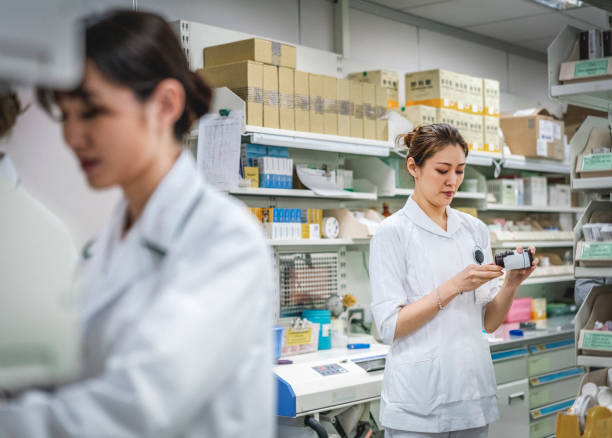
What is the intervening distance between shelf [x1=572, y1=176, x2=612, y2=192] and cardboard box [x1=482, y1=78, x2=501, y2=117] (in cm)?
253

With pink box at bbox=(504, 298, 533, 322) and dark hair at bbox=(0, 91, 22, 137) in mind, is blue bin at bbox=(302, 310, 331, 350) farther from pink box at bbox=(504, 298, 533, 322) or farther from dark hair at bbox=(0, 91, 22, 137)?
dark hair at bbox=(0, 91, 22, 137)

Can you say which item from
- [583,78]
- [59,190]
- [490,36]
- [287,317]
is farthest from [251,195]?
[490,36]

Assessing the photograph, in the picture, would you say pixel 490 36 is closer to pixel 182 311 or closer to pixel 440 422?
pixel 440 422

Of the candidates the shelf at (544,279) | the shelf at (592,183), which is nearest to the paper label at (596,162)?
the shelf at (592,183)

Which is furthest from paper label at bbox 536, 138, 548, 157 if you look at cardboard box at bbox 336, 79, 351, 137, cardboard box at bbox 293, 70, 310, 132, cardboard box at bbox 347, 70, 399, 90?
cardboard box at bbox 293, 70, 310, 132

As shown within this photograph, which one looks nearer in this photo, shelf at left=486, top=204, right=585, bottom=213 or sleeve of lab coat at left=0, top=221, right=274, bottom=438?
sleeve of lab coat at left=0, top=221, right=274, bottom=438

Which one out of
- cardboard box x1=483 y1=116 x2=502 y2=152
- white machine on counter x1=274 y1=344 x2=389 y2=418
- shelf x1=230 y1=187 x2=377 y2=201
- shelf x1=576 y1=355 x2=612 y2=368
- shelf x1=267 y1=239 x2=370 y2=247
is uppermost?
cardboard box x1=483 y1=116 x2=502 y2=152

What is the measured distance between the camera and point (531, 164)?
5461 millimetres

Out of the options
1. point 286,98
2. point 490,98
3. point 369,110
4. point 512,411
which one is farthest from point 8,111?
point 490,98

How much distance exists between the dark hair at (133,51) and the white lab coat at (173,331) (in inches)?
5.1

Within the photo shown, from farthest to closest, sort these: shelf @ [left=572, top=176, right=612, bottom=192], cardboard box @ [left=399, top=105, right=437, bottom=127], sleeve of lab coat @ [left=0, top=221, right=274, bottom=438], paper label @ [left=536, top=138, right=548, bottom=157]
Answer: paper label @ [left=536, top=138, right=548, bottom=157]
cardboard box @ [left=399, top=105, right=437, bottom=127]
shelf @ [left=572, top=176, right=612, bottom=192]
sleeve of lab coat @ [left=0, top=221, right=274, bottom=438]

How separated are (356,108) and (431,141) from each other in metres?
1.69

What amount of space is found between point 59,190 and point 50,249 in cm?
9

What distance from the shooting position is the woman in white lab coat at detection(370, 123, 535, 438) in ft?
7.88
